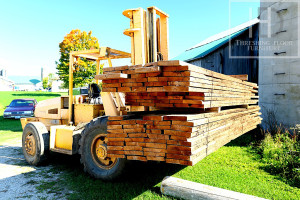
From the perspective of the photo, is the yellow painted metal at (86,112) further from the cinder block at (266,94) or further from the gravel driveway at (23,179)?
the cinder block at (266,94)

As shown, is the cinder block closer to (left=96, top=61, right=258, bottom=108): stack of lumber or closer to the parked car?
(left=96, top=61, right=258, bottom=108): stack of lumber

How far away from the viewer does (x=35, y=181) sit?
195 inches

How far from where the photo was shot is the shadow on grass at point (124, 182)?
13.6 feet

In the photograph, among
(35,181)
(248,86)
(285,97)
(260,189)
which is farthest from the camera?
(285,97)

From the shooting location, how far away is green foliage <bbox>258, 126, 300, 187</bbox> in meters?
5.08

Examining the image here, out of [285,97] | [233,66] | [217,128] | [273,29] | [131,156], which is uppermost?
[273,29]

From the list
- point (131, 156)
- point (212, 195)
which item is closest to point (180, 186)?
point (212, 195)

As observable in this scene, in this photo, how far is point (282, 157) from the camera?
5.88 metres

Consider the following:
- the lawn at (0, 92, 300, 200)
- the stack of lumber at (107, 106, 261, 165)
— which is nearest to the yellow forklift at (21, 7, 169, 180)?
the lawn at (0, 92, 300, 200)

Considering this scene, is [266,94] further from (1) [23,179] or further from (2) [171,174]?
(1) [23,179]

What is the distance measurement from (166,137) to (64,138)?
3646mm

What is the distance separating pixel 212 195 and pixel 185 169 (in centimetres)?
174

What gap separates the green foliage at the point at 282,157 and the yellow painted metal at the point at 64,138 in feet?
16.7

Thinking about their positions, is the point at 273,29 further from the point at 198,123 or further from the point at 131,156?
the point at 131,156
